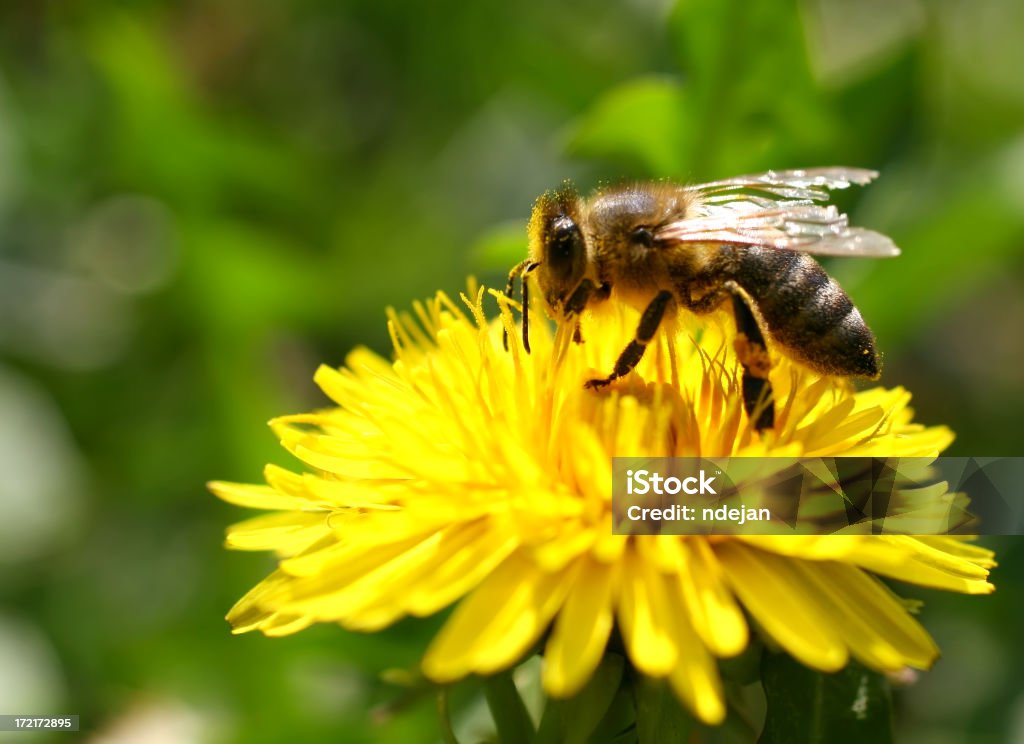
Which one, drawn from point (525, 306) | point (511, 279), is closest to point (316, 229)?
point (511, 279)

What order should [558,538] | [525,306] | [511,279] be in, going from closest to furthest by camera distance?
[558,538] → [525,306] → [511,279]

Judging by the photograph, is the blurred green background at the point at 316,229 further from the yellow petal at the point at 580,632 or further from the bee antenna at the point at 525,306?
the yellow petal at the point at 580,632

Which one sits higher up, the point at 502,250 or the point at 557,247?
the point at 502,250

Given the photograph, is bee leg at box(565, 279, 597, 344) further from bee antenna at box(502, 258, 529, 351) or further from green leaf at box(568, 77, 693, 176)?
green leaf at box(568, 77, 693, 176)

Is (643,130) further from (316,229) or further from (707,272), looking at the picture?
(316,229)

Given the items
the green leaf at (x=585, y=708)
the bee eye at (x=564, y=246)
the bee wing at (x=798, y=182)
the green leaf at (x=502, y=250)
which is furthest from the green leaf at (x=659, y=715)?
the green leaf at (x=502, y=250)

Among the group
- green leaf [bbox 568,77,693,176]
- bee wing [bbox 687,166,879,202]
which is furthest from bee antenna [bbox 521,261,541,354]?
green leaf [bbox 568,77,693,176]
